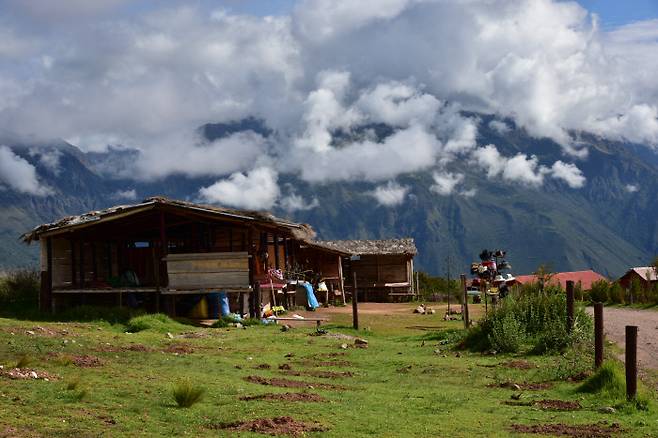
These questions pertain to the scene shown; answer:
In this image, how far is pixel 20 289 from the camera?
110 feet

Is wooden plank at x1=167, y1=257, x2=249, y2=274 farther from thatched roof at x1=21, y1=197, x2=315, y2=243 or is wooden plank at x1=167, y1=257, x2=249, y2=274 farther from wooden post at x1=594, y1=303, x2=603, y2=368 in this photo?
wooden post at x1=594, y1=303, x2=603, y2=368

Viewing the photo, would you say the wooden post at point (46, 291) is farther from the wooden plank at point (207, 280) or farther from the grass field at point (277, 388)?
the grass field at point (277, 388)

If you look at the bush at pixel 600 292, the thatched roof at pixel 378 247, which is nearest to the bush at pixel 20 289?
the thatched roof at pixel 378 247

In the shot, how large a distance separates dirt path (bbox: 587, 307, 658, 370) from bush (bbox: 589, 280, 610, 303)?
9.40 metres

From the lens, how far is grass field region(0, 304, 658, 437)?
10.5 meters

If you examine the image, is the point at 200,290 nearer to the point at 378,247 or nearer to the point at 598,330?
the point at 598,330

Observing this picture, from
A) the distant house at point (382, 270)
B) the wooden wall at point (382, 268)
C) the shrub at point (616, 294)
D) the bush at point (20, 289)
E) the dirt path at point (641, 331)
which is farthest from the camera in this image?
the wooden wall at point (382, 268)

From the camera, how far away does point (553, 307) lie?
2077cm

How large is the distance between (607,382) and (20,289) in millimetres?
25804

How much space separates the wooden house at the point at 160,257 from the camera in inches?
1119

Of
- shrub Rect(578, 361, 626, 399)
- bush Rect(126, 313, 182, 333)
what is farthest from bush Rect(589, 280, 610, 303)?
shrub Rect(578, 361, 626, 399)

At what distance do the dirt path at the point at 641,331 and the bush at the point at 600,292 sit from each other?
30.8ft

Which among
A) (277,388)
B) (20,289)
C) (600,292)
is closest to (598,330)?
(277,388)

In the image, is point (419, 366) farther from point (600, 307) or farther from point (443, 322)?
point (443, 322)
